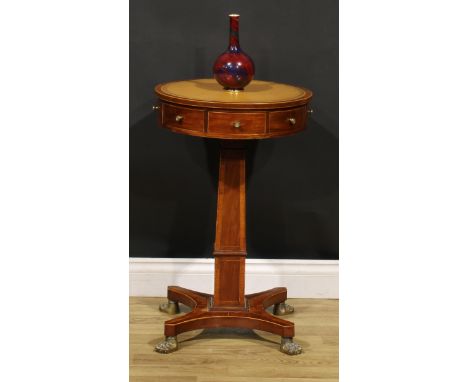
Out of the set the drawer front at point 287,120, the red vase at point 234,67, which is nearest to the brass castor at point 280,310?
the drawer front at point 287,120

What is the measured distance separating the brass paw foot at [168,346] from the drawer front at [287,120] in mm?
895

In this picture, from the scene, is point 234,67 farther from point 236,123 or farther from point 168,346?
point 168,346

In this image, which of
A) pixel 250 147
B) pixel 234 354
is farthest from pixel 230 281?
pixel 250 147

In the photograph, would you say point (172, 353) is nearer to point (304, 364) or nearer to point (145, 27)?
point (304, 364)

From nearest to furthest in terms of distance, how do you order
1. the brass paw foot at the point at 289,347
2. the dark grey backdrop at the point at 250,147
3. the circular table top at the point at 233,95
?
the circular table top at the point at 233,95, the brass paw foot at the point at 289,347, the dark grey backdrop at the point at 250,147

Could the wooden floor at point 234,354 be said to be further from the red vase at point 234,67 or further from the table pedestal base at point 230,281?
the red vase at point 234,67

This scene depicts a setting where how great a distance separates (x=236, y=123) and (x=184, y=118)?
0.19m

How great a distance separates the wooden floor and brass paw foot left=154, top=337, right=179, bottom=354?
0.06 feet

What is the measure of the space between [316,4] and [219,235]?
1064 mm

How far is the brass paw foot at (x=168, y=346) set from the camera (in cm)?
318

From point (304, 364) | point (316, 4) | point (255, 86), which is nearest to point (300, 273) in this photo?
point (304, 364)

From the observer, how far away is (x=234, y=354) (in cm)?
319

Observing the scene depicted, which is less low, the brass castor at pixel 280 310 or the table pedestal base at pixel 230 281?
the table pedestal base at pixel 230 281

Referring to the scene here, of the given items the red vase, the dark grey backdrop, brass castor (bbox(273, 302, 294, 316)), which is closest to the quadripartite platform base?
brass castor (bbox(273, 302, 294, 316))
